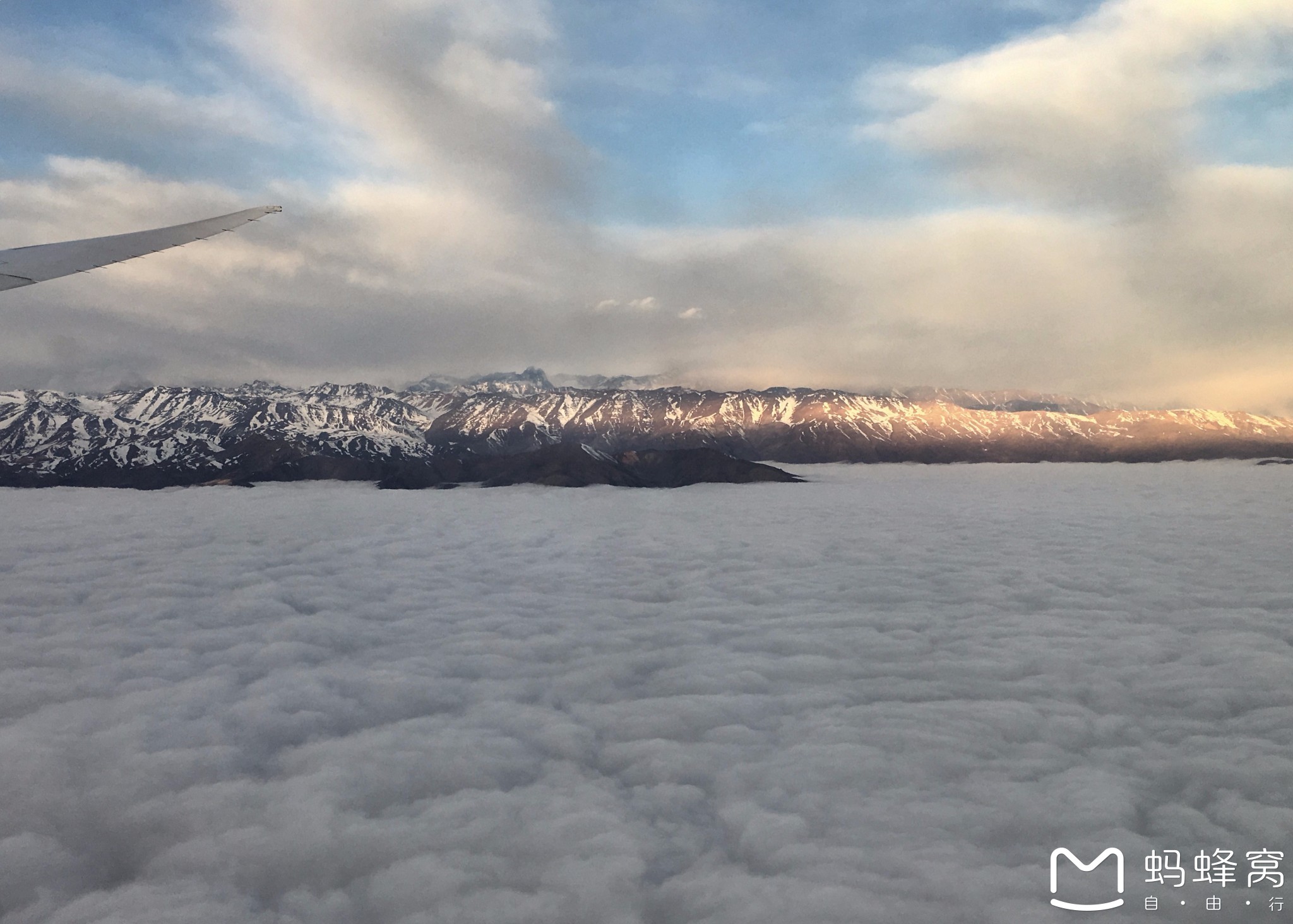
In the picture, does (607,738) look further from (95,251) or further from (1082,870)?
(95,251)

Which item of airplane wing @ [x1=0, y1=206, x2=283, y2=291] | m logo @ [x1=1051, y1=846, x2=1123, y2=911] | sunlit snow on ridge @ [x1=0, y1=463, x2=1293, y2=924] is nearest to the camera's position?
→ airplane wing @ [x1=0, y1=206, x2=283, y2=291]

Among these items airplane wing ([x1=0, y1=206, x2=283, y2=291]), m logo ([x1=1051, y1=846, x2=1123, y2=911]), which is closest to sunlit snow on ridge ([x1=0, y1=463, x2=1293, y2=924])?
m logo ([x1=1051, y1=846, x2=1123, y2=911])

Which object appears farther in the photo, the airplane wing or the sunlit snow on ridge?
the sunlit snow on ridge

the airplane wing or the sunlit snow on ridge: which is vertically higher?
the airplane wing

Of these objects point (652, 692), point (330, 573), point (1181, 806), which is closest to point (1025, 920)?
point (1181, 806)

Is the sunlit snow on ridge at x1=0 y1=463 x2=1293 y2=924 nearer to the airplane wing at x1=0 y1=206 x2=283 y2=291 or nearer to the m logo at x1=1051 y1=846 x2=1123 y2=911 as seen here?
the m logo at x1=1051 y1=846 x2=1123 y2=911

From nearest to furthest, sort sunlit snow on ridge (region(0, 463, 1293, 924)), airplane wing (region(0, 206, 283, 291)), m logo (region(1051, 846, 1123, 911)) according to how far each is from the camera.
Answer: airplane wing (region(0, 206, 283, 291)), m logo (region(1051, 846, 1123, 911)), sunlit snow on ridge (region(0, 463, 1293, 924))
